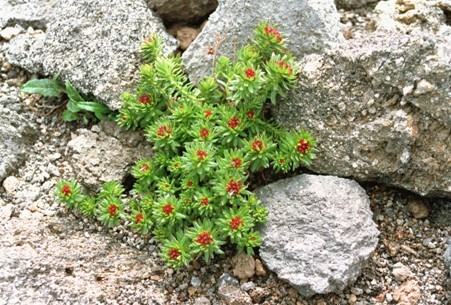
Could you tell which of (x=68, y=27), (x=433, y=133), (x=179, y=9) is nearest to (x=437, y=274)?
(x=433, y=133)

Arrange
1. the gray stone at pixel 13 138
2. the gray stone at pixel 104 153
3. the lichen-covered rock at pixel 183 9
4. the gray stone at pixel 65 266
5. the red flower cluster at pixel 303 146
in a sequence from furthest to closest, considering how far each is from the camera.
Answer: the lichen-covered rock at pixel 183 9 → the gray stone at pixel 13 138 → the gray stone at pixel 104 153 → the red flower cluster at pixel 303 146 → the gray stone at pixel 65 266

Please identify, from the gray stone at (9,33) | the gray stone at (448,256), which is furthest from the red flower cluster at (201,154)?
the gray stone at (9,33)

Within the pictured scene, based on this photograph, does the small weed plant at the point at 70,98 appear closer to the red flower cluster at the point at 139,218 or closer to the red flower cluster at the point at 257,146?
the red flower cluster at the point at 139,218

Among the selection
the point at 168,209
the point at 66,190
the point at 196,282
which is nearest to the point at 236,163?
the point at 168,209

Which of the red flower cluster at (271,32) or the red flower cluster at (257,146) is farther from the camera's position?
the red flower cluster at (271,32)

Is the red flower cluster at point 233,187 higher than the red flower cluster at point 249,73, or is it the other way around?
the red flower cluster at point 249,73

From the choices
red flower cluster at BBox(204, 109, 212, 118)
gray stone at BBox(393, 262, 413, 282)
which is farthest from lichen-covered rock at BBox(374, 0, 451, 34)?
gray stone at BBox(393, 262, 413, 282)
